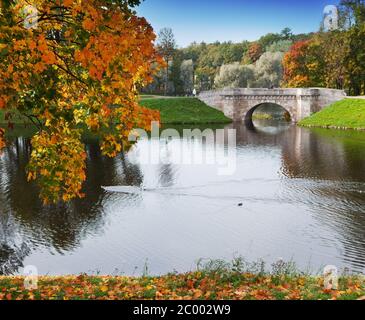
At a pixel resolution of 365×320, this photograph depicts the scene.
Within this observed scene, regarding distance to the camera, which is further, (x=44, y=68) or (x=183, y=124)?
(x=183, y=124)

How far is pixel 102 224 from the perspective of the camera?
23.6 meters

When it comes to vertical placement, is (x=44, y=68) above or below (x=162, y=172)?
above

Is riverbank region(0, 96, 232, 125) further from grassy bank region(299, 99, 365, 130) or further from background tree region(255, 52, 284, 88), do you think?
background tree region(255, 52, 284, 88)

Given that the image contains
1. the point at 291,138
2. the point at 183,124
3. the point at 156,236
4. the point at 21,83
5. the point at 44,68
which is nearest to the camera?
the point at 44,68

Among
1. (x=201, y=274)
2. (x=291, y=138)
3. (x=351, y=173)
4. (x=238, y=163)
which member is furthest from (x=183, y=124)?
(x=201, y=274)

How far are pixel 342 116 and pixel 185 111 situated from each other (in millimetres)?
27010

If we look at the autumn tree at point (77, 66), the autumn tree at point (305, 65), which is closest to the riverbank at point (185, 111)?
the autumn tree at point (305, 65)

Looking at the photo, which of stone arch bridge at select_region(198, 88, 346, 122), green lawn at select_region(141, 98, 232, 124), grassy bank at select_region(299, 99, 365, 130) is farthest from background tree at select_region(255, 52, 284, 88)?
grassy bank at select_region(299, 99, 365, 130)

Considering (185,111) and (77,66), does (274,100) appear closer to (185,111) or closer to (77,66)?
(185,111)

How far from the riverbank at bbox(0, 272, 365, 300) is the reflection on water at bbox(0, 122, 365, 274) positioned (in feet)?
16.5

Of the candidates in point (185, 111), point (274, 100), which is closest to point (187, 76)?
point (185, 111)

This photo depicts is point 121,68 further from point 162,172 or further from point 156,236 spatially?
point 162,172

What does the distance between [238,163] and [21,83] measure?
31.1m

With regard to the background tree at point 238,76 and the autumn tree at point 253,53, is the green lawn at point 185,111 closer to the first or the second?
the background tree at point 238,76
